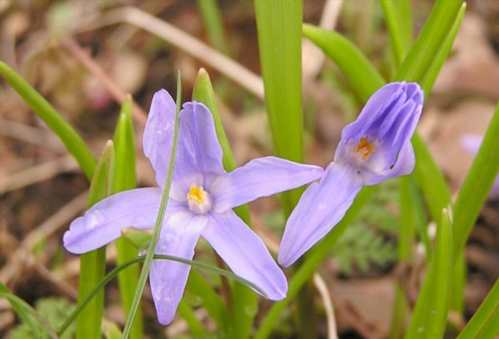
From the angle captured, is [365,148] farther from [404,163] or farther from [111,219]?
[111,219]

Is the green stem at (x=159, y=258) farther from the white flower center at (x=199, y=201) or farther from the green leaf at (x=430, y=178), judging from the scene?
the green leaf at (x=430, y=178)

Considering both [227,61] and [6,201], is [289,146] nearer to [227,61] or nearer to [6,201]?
[227,61]

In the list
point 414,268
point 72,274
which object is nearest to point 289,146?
point 414,268

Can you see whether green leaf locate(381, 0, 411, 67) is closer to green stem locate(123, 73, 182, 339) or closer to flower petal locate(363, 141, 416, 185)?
flower petal locate(363, 141, 416, 185)

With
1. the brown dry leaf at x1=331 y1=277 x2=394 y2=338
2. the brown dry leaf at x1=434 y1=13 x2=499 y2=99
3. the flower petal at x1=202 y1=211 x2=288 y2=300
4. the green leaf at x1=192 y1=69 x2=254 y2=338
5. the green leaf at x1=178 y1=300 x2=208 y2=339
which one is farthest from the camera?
the brown dry leaf at x1=434 y1=13 x2=499 y2=99

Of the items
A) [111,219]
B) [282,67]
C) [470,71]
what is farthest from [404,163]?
[470,71]

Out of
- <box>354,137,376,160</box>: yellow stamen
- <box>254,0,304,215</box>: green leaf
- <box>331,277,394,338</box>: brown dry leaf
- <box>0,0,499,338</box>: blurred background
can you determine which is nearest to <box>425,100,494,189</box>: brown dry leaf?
<box>0,0,499,338</box>: blurred background

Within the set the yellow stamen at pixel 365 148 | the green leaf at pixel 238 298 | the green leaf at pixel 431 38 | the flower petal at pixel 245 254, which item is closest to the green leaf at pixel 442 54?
the green leaf at pixel 431 38
